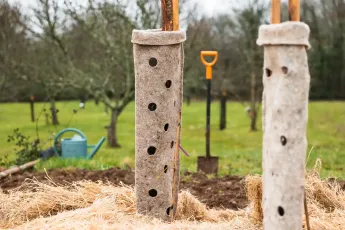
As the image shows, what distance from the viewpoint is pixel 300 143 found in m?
2.79

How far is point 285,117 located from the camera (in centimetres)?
277

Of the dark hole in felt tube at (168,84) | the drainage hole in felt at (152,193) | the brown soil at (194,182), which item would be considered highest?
the dark hole in felt tube at (168,84)

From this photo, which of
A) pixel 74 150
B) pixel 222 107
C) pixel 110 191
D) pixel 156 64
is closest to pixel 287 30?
pixel 156 64

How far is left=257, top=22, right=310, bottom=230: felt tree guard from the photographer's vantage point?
272cm

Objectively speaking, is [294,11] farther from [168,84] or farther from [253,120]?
[253,120]

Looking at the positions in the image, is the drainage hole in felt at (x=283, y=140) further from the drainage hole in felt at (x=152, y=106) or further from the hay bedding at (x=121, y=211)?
the drainage hole in felt at (x=152, y=106)

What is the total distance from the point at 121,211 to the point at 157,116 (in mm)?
851

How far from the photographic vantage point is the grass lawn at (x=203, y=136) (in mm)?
8383

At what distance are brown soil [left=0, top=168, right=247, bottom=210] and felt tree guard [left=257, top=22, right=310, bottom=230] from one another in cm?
229

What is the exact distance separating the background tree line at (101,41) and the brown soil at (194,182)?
4170 millimetres

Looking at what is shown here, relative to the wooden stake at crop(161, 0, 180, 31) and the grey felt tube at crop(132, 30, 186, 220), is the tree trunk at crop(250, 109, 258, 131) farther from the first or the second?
the wooden stake at crop(161, 0, 180, 31)

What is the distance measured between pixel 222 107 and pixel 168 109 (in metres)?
11.8

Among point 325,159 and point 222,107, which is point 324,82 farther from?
point 325,159

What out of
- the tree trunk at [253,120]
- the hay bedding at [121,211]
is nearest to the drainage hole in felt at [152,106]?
the hay bedding at [121,211]
